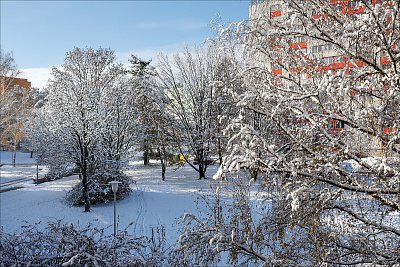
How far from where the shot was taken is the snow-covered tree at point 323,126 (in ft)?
11.2

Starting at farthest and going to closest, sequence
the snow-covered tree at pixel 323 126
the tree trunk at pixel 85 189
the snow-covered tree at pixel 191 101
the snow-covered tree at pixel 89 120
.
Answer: the snow-covered tree at pixel 191 101
the snow-covered tree at pixel 89 120
the tree trunk at pixel 85 189
the snow-covered tree at pixel 323 126

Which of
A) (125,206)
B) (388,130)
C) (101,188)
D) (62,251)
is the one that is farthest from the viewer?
(101,188)

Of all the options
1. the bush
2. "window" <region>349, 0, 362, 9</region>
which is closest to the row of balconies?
"window" <region>349, 0, 362, 9</region>

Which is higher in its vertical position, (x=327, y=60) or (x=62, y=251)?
(x=327, y=60)

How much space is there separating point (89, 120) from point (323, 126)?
15623 mm

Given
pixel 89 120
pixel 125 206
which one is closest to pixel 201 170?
pixel 125 206

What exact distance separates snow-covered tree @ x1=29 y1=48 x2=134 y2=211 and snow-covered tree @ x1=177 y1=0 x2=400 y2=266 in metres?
14.6

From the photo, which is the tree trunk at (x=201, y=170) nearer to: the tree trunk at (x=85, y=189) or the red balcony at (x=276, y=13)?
the tree trunk at (x=85, y=189)

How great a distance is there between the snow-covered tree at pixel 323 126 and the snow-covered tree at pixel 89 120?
47.9 ft

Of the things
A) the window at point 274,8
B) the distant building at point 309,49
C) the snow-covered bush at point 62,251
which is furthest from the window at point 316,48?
the snow-covered bush at point 62,251

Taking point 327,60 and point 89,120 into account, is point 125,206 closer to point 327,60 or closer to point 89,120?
point 89,120

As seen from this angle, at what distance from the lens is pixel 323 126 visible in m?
3.95

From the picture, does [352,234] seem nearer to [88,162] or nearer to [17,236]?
[17,236]

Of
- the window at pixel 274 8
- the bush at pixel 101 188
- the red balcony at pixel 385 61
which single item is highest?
the window at pixel 274 8
